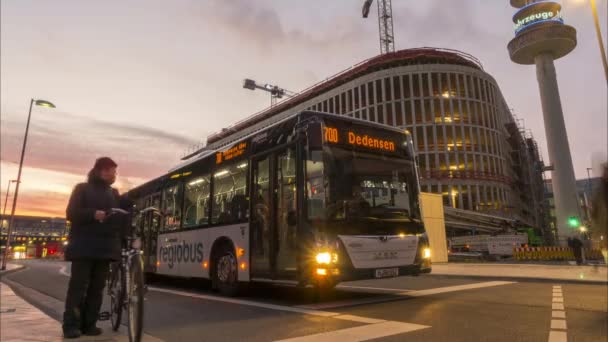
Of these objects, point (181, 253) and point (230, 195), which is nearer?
point (230, 195)

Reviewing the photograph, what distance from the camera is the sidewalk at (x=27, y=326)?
4324 millimetres

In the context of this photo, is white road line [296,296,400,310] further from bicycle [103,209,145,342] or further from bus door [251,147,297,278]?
bicycle [103,209,145,342]

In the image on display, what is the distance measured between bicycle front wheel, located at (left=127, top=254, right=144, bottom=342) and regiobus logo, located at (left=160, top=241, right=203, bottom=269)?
5270 mm

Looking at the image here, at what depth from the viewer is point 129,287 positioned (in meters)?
4.07

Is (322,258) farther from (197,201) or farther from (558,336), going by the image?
(197,201)

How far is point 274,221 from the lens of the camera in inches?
289

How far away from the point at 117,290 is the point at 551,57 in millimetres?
58150

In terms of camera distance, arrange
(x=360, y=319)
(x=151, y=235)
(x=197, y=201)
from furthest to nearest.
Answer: (x=151, y=235), (x=197, y=201), (x=360, y=319)

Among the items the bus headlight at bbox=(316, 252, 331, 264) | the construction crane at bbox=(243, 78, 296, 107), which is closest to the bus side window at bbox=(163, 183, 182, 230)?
the bus headlight at bbox=(316, 252, 331, 264)

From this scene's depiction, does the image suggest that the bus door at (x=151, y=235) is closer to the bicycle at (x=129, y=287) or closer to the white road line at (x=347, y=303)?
the white road line at (x=347, y=303)

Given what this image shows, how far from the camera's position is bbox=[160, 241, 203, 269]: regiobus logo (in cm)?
937

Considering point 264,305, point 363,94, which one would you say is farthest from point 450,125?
point 264,305

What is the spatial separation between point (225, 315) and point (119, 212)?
2.64 m

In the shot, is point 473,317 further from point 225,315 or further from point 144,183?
point 144,183
